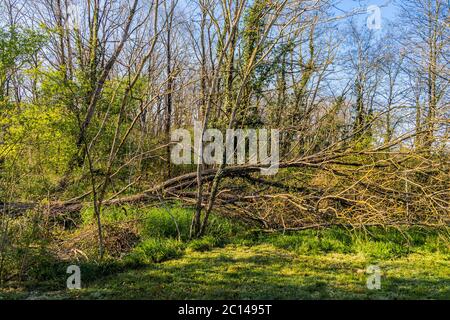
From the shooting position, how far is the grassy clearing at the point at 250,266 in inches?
152

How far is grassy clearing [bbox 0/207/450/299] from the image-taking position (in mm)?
3852

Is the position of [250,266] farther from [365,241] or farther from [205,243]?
[365,241]

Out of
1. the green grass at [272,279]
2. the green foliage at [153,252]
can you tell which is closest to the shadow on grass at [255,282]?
the green grass at [272,279]

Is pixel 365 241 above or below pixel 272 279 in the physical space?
above

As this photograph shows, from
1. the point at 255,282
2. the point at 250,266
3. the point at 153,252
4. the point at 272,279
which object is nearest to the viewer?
the point at 255,282

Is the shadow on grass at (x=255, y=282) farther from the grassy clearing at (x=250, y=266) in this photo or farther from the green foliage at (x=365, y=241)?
the green foliage at (x=365, y=241)

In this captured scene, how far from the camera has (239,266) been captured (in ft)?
15.6

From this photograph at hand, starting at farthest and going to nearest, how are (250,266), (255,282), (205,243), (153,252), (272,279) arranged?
(205,243), (153,252), (250,266), (272,279), (255,282)

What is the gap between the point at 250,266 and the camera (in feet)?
15.6

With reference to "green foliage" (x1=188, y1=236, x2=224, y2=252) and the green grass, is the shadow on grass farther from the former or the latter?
"green foliage" (x1=188, y1=236, x2=224, y2=252)

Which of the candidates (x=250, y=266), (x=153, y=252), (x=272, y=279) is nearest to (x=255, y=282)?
(x=272, y=279)

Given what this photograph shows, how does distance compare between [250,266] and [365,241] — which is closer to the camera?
[250,266]

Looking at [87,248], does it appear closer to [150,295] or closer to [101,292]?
[101,292]
